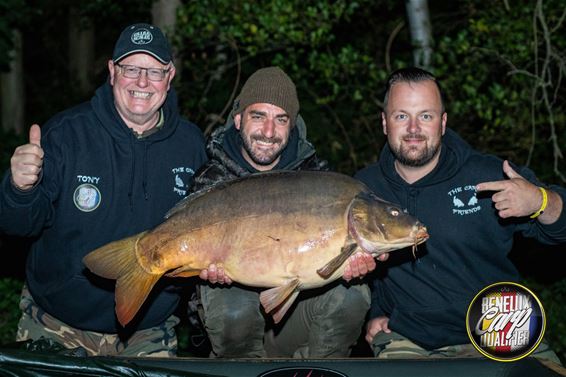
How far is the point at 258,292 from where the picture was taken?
4336 mm

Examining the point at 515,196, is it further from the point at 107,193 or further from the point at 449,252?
the point at 107,193

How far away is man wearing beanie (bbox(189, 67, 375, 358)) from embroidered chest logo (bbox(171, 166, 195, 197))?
0.13 m

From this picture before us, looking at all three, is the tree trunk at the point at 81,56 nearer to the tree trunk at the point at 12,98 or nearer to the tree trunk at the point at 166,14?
the tree trunk at the point at 12,98

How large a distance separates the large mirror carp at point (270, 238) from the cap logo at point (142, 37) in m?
1.08

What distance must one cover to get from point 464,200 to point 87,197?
1.98m

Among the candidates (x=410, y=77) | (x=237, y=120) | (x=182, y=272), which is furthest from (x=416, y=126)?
(x=182, y=272)

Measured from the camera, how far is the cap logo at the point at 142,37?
4559mm

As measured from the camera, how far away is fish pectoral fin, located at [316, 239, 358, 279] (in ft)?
12.5

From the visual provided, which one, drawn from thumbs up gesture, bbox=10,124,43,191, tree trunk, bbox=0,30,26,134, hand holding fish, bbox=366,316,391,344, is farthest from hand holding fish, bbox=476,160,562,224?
tree trunk, bbox=0,30,26,134

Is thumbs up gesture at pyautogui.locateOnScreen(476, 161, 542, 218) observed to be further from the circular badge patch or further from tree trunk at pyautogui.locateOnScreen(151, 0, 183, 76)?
tree trunk at pyautogui.locateOnScreen(151, 0, 183, 76)

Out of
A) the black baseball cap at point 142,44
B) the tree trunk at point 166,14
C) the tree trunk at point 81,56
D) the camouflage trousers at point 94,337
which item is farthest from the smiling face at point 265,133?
the tree trunk at point 81,56

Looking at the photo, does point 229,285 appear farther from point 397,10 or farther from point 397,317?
point 397,10

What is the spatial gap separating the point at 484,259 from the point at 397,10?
522 cm

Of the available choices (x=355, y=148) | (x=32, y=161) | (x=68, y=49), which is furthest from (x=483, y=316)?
(x=68, y=49)
